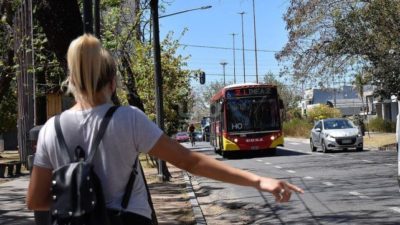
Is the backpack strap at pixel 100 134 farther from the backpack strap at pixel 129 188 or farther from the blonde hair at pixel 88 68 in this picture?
the backpack strap at pixel 129 188

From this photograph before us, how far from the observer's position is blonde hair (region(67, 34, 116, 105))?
116 inches

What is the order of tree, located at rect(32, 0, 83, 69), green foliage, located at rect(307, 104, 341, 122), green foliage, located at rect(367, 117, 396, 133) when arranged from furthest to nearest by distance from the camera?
green foliage, located at rect(307, 104, 341, 122)
green foliage, located at rect(367, 117, 396, 133)
tree, located at rect(32, 0, 83, 69)

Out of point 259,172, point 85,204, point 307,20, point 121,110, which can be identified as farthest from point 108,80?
point 307,20

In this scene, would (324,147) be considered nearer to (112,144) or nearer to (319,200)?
(319,200)

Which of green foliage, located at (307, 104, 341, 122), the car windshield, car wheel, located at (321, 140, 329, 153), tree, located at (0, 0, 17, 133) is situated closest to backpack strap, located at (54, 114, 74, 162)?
tree, located at (0, 0, 17, 133)

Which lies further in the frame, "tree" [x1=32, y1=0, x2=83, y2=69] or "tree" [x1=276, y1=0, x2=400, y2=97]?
"tree" [x1=276, y1=0, x2=400, y2=97]

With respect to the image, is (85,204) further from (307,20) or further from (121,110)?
(307,20)

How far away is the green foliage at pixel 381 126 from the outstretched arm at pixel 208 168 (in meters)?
47.8

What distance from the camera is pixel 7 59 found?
80.1 ft

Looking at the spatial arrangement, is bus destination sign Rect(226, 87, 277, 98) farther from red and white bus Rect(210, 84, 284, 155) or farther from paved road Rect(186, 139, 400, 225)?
paved road Rect(186, 139, 400, 225)

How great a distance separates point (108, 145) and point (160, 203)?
9810 millimetres

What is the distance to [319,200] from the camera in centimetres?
1208

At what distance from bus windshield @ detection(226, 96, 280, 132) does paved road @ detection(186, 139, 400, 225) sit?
8.13 metres

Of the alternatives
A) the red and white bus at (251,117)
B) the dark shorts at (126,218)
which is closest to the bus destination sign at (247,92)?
the red and white bus at (251,117)
